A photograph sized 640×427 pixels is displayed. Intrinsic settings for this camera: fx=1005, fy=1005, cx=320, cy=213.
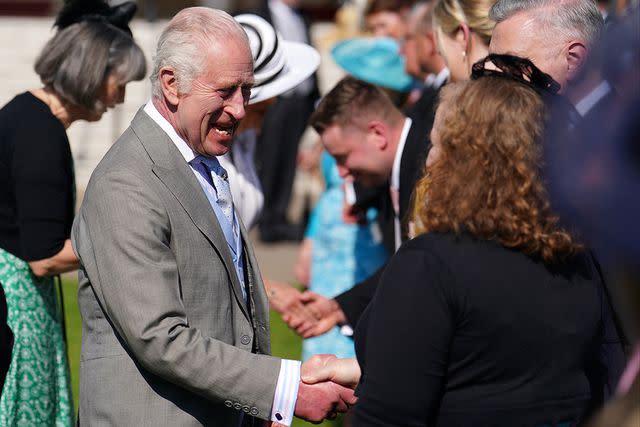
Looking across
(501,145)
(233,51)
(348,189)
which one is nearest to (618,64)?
(501,145)

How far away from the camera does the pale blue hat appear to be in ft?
22.7

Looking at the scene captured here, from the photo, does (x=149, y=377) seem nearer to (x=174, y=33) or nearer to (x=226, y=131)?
(x=226, y=131)

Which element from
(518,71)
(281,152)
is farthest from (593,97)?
(281,152)

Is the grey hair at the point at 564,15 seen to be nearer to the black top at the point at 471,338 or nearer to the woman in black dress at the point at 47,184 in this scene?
the black top at the point at 471,338

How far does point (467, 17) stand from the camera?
3646 millimetres

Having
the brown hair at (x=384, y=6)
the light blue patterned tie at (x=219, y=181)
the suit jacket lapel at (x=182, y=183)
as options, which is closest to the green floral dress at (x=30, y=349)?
the light blue patterned tie at (x=219, y=181)

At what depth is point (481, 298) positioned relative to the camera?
85.0 inches

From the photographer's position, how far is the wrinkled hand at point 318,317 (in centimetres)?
384

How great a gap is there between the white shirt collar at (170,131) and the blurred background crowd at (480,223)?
648 millimetres

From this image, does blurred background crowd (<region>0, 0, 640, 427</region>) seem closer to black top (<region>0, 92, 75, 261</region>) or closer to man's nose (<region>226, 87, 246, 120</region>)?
black top (<region>0, 92, 75, 261</region>)

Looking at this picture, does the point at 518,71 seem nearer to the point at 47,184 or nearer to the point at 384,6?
the point at 47,184

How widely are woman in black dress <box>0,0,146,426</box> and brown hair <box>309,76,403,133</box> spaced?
891mm

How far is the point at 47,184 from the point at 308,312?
1.10 meters

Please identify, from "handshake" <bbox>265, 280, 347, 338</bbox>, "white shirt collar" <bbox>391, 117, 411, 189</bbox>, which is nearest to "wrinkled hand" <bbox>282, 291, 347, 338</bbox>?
"handshake" <bbox>265, 280, 347, 338</bbox>
